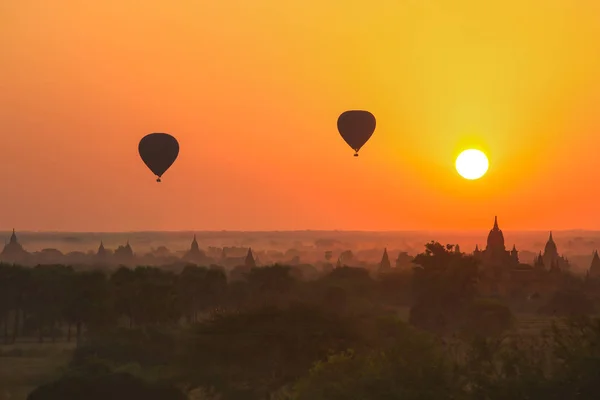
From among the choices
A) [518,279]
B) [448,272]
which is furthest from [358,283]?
[448,272]

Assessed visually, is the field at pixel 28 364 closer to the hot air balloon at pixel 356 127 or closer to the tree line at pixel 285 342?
the tree line at pixel 285 342

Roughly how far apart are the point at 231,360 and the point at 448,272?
2110 inches

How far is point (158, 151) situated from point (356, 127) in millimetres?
13417

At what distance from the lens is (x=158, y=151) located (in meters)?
73.5

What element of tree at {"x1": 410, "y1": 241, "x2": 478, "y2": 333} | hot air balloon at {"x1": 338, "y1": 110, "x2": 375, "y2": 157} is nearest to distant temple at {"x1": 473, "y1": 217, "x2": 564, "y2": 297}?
tree at {"x1": 410, "y1": 241, "x2": 478, "y2": 333}

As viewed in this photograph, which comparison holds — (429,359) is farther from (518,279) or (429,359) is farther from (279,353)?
(518,279)

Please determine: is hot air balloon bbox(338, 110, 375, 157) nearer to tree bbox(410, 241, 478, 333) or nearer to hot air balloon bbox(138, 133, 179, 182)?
hot air balloon bbox(138, 133, 179, 182)

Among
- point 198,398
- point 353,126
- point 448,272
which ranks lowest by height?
point 198,398

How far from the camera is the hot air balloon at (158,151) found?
73250 mm

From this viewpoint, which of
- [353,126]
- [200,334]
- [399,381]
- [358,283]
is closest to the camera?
[399,381]

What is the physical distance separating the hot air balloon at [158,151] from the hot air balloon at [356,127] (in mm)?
11541

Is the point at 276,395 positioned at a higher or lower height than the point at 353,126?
lower

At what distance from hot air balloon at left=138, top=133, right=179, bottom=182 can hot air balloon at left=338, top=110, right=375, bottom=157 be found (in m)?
11.5

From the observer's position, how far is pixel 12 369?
60.8 m
